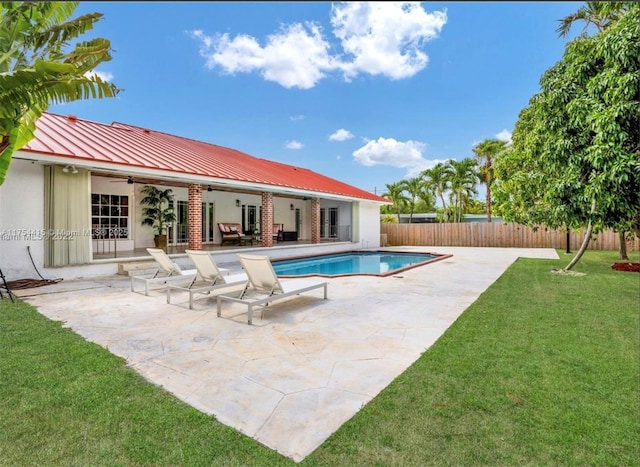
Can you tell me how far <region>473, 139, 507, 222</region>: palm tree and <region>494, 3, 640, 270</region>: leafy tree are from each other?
74.8ft

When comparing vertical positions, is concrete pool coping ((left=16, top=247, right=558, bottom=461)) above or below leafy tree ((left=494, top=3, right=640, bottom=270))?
below

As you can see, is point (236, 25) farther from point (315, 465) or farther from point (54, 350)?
point (54, 350)

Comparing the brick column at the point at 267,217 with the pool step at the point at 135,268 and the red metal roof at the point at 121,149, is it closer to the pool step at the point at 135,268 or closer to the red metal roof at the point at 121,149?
the red metal roof at the point at 121,149

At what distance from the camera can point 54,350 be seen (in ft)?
15.2

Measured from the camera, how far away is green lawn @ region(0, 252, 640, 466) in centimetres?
266

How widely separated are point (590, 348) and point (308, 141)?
32930 mm

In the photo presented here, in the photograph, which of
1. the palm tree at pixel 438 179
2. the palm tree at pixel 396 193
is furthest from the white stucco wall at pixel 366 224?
the palm tree at pixel 396 193

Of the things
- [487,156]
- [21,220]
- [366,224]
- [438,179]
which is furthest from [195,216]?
[487,156]

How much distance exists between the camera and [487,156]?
32969 millimetres

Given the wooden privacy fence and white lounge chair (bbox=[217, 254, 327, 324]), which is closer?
white lounge chair (bbox=[217, 254, 327, 324])

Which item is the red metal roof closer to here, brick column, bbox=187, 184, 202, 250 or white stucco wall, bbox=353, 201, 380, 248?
brick column, bbox=187, 184, 202, 250

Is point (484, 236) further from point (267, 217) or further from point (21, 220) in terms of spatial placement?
point (21, 220)

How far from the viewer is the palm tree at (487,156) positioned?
31547 millimetres

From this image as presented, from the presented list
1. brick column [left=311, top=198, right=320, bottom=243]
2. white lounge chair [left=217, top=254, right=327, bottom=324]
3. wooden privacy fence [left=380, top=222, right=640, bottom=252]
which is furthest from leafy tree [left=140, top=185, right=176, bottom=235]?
wooden privacy fence [left=380, top=222, right=640, bottom=252]
